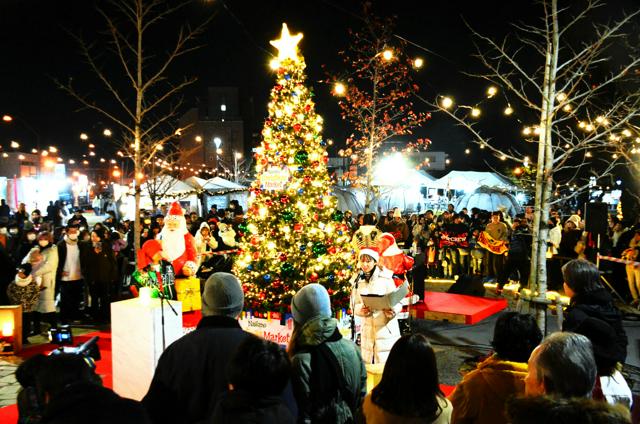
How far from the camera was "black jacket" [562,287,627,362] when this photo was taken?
425 cm

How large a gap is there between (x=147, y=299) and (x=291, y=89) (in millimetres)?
4172

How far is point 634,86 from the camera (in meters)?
19.1

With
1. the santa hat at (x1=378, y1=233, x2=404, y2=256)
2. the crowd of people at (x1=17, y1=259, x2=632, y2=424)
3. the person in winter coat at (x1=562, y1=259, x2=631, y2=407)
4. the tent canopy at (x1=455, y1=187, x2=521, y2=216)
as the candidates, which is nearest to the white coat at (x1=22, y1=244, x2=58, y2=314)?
the santa hat at (x1=378, y1=233, x2=404, y2=256)

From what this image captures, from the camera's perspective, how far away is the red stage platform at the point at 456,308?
9.85 m

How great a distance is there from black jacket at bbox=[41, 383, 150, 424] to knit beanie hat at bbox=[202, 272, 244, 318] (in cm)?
122

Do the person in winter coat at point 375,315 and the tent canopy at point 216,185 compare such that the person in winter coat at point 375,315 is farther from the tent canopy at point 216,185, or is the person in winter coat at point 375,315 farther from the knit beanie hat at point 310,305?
the tent canopy at point 216,185

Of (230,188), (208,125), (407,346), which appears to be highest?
(208,125)

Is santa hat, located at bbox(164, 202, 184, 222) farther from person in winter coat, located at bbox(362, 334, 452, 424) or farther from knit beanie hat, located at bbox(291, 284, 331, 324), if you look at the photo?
person in winter coat, located at bbox(362, 334, 452, 424)

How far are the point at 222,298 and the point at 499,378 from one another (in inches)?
71.6

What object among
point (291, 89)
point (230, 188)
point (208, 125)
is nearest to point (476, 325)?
point (291, 89)

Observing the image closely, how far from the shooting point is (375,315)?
6551mm

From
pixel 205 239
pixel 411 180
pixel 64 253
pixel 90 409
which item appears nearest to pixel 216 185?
pixel 205 239

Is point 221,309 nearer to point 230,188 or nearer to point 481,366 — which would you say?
point 481,366

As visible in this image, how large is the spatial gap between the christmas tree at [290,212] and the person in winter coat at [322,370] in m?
4.70
